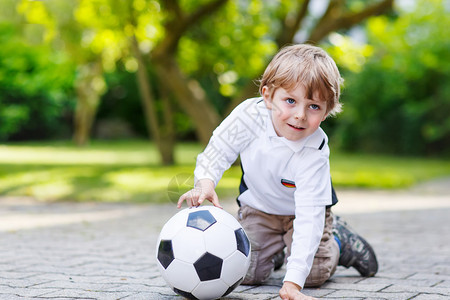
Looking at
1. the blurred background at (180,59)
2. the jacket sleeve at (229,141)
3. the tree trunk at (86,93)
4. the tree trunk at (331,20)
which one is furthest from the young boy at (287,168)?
the tree trunk at (86,93)

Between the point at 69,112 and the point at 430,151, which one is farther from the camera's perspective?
the point at 69,112

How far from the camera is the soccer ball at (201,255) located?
2.73 meters

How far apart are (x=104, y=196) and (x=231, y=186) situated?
218 cm

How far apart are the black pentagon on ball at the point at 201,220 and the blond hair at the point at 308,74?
681mm

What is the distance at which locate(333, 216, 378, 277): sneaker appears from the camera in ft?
11.8

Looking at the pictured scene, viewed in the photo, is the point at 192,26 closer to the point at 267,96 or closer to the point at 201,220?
the point at 267,96

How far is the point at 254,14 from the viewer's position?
1390 cm

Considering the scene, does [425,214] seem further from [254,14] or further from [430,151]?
[430,151]

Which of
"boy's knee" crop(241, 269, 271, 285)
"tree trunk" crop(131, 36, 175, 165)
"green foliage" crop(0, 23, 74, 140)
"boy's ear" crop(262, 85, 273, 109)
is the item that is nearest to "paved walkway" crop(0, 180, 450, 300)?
"boy's knee" crop(241, 269, 271, 285)

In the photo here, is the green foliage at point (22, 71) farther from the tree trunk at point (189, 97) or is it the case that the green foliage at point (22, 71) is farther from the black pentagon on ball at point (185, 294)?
the black pentagon on ball at point (185, 294)

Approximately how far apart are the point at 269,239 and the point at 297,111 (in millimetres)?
984

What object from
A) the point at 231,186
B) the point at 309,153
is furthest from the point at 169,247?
the point at 231,186

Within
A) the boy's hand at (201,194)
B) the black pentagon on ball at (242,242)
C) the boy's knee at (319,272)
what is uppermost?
the boy's hand at (201,194)

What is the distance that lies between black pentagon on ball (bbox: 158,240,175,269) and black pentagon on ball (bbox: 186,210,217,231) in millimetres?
133
